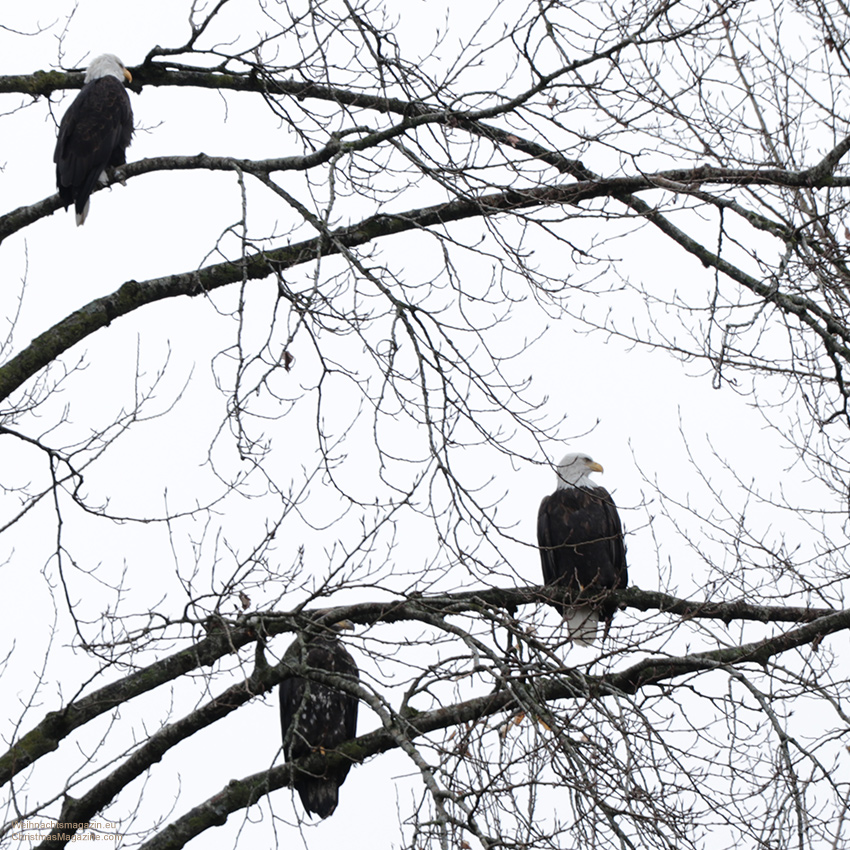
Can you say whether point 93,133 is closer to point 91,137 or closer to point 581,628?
point 91,137

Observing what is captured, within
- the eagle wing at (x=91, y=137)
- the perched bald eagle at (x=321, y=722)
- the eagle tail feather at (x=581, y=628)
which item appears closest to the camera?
the eagle tail feather at (x=581, y=628)

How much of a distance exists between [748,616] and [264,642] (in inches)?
74.4

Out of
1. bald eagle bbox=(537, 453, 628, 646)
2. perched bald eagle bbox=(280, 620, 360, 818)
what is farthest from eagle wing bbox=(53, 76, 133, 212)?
bald eagle bbox=(537, 453, 628, 646)

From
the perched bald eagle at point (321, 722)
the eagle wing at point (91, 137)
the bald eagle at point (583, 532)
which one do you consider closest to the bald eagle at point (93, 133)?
the eagle wing at point (91, 137)

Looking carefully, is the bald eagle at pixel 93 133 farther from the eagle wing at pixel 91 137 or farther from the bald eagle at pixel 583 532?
the bald eagle at pixel 583 532

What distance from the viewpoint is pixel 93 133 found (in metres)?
5.64

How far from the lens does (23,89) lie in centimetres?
473

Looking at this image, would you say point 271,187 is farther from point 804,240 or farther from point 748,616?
point 748,616

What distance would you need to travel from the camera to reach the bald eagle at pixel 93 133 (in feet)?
17.7

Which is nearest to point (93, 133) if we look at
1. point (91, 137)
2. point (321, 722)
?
point (91, 137)

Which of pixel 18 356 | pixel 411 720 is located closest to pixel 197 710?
pixel 411 720

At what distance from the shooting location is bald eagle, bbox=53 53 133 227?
5.40 m

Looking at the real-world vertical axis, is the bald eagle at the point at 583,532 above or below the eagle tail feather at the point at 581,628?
above

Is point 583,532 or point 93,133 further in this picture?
point 583,532
